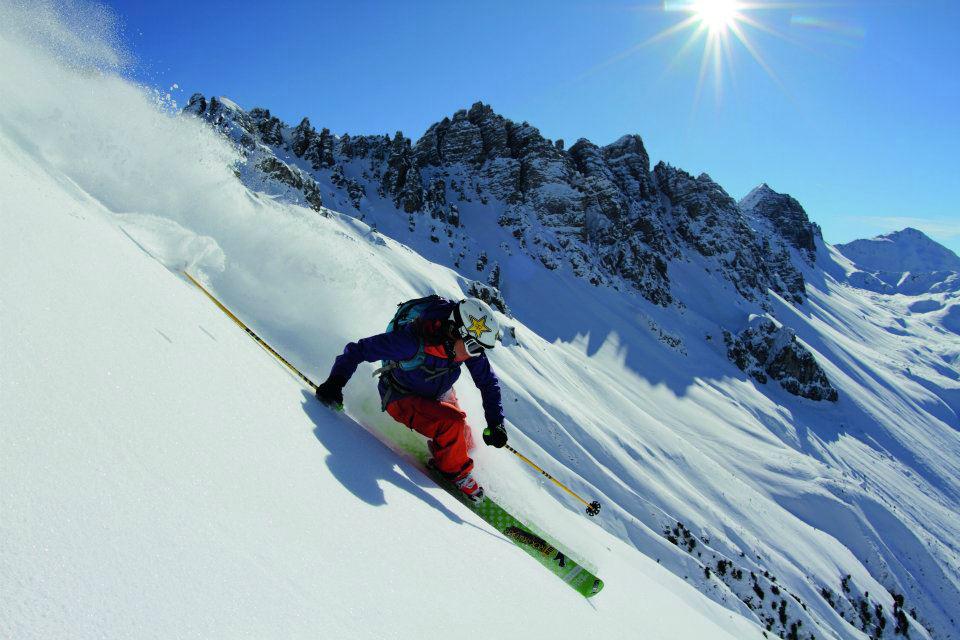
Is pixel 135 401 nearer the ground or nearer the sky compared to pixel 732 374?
nearer the ground

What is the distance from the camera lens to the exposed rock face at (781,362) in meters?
70.7

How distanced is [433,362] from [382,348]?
64 centimetres

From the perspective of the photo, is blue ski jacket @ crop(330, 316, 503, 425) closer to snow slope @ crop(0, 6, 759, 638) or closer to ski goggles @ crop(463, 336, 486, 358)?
ski goggles @ crop(463, 336, 486, 358)

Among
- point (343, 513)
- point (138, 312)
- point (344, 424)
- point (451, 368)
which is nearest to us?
point (343, 513)

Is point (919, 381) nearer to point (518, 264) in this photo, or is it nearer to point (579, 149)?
point (579, 149)

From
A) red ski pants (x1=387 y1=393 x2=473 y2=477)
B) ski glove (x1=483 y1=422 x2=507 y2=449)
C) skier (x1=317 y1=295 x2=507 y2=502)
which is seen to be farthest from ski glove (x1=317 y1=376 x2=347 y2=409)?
ski glove (x1=483 y1=422 x2=507 y2=449)

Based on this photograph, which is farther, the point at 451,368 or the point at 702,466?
the point at 702,466

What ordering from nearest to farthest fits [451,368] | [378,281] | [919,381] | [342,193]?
[451,368] < [378,281] < [342,193] < [919,381]

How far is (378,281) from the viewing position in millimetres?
8266

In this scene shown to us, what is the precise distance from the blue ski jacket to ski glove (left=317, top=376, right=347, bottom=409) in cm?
7

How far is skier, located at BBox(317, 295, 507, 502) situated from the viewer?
208 inches

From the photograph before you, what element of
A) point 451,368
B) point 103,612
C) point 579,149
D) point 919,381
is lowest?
point 103,612

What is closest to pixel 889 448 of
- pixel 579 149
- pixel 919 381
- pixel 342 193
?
pixel 919 381

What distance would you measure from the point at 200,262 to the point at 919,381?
134 m
